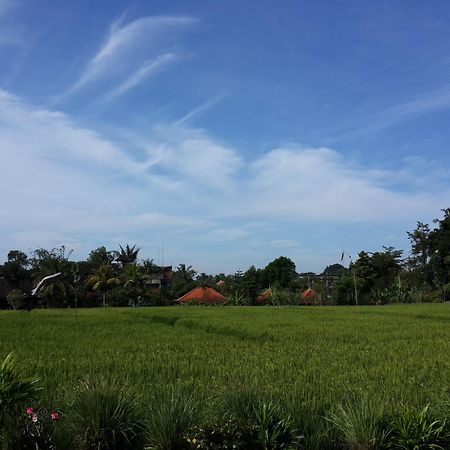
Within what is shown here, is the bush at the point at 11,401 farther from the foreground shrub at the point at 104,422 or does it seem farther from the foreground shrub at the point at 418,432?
the foreground shrub at the point at 418,432

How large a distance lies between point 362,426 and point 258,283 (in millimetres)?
51812

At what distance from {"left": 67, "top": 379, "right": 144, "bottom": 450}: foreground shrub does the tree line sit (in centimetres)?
3198

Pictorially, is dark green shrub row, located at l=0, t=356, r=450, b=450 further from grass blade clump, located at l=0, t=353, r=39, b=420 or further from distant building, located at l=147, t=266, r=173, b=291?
distant building, located at l=147, t=266, r=173, b=291

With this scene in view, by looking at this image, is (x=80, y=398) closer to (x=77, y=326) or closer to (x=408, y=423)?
(x=408, y=423)

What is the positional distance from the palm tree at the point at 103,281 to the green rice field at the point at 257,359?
29595 mm

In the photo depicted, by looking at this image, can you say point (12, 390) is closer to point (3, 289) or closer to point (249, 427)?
point (249, 427)

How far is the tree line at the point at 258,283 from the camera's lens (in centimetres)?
4662

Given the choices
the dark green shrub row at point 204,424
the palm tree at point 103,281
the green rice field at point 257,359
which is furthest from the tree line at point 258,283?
the dark green shrub row at point 204,424

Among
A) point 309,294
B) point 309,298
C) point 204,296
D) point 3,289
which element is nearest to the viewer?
point 3,289

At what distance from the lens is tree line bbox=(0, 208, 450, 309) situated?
153 ft

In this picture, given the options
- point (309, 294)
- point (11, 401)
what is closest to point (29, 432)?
point (11, 401)

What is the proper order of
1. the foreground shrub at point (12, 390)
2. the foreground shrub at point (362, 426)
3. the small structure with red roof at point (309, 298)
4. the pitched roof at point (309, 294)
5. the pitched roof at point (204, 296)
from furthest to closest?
the pitched roof at point (309, 294) < the small structure with red roof at point (309, 298) < the pitched roof at point (204, 296) < the foreground shrub at point (12, 390) < the foreground shrub at point (362, 426)

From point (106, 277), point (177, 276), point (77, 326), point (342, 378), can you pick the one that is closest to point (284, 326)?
point (77, 326)

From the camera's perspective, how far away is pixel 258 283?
2194 inches
